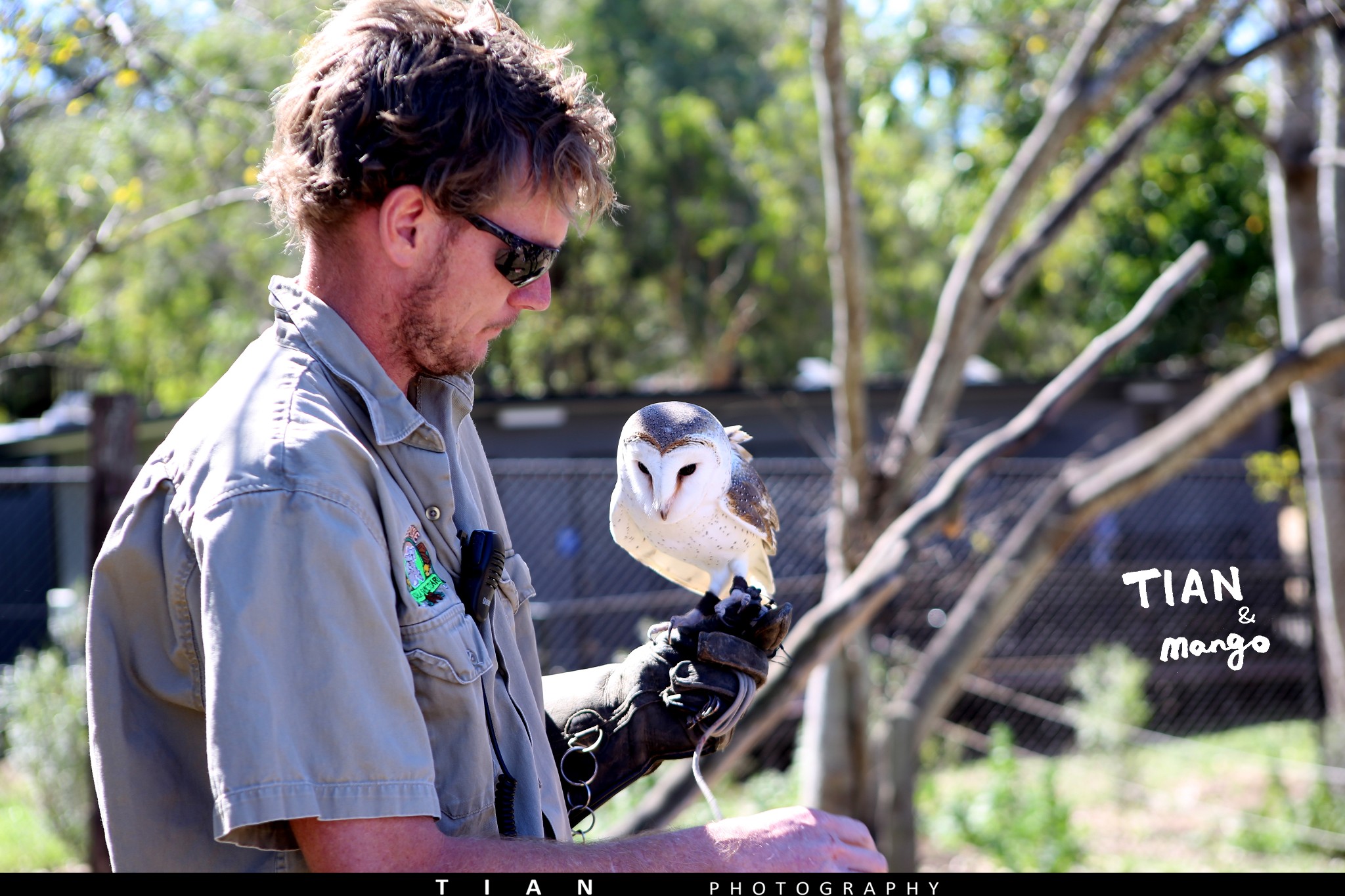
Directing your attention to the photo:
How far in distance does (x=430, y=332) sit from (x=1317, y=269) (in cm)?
584

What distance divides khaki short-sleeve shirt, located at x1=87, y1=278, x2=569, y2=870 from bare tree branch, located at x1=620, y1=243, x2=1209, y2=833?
223 cm

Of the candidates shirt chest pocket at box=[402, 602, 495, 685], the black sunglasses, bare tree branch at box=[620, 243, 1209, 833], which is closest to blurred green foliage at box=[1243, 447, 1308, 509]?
bare tree branch at box=[620, 243, 1209, 833]

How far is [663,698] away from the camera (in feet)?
5.97

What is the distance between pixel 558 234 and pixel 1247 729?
856 centimetres

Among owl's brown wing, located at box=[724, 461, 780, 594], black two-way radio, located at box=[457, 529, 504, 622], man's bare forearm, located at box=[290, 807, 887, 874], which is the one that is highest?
owl's brown wing, located at box=[724, 461, 780, 594]

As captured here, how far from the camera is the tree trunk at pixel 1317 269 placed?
5566 millimetres

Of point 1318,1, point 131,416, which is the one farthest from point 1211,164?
point 131,416

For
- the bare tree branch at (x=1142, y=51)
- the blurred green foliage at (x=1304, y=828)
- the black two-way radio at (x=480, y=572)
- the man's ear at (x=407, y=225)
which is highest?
the bare tree branch at (x=1142, y=51)

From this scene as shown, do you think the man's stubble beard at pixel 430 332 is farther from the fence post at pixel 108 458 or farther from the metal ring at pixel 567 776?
the fence post at pixel 108 458

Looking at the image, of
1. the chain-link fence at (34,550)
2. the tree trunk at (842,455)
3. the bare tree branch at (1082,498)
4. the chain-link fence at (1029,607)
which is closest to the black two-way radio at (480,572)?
the tree trunk at (842,455)

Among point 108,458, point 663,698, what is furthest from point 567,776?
point 108,458

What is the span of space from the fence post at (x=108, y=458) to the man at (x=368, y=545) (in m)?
2.91

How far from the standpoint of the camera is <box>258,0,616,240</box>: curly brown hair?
4.58ft

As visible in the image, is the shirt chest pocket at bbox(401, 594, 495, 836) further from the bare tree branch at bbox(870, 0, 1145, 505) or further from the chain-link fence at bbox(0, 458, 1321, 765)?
the chain-link fence at bbox(0, 458, 1321, 765)
